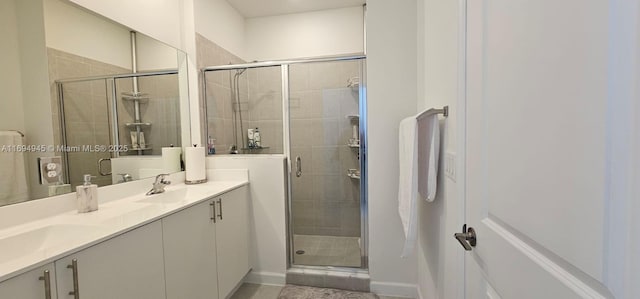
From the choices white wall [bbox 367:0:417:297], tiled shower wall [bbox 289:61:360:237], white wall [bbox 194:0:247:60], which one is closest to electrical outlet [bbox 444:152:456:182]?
white wall [bbox 367:0:417:297]

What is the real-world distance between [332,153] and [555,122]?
222 centimetres

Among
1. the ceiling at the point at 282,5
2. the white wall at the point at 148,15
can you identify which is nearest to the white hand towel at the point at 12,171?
the white wall at the point at 148,15

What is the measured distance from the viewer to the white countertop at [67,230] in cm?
91

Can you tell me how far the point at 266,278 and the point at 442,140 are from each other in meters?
1.86

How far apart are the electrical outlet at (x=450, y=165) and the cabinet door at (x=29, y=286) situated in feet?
4.95

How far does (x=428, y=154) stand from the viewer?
1404 mm

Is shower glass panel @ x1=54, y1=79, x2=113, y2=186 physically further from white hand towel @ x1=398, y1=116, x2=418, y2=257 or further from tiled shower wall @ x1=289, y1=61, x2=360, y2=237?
white hand towel @ x1=398, y1=116, x2=418, y2=257

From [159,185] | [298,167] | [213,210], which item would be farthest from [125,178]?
[298,167]

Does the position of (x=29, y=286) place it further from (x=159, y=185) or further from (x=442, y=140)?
(x=442, y=140)

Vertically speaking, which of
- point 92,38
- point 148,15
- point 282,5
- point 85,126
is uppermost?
point 282,5

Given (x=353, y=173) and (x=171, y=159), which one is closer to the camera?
(x=171, y=159)

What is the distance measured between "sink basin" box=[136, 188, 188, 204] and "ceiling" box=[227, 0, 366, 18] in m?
2.07

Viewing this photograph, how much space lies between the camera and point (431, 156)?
4.44 ft

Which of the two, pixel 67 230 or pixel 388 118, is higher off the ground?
pixel 388 118
